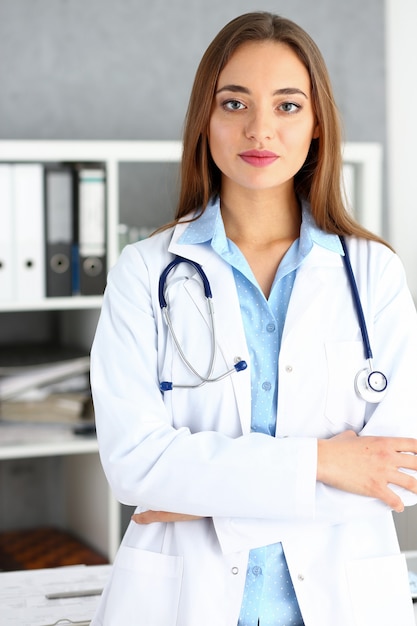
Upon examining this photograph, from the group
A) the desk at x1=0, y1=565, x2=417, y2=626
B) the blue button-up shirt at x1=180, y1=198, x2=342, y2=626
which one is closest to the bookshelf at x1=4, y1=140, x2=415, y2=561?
the desk at x1=0, y1=565, x2=417, y2=626

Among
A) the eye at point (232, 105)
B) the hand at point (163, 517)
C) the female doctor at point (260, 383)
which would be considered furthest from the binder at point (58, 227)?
the hand at point (163, 517)

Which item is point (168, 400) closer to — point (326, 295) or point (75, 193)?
point (326, 295)

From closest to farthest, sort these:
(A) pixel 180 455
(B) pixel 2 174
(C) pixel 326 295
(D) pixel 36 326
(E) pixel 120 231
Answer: (A) pixel 180 455, (C) pixel 326 295, (B) pixel 2 174, (E) pixel 120 231, (D) pixel 36 326

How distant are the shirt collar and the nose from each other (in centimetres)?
16

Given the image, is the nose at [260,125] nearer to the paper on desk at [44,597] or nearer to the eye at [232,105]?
the eye at [232,105]

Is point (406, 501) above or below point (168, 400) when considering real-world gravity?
below

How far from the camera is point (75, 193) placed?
7.77 ft

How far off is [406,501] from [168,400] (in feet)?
1.21

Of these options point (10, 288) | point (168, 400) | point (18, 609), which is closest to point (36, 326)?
point (10, 288)

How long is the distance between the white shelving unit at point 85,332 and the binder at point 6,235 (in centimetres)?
3

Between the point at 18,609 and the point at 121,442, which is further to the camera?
the point at 18,609

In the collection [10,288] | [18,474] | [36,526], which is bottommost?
[36,526]

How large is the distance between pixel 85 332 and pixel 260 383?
1402mm

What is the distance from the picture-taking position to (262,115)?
128cm
